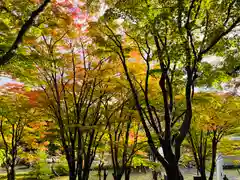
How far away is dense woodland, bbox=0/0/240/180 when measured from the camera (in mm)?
6844

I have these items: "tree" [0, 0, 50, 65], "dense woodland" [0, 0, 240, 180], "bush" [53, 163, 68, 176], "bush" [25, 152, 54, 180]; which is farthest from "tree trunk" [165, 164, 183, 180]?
"bush" [53, 163, 68, 176]

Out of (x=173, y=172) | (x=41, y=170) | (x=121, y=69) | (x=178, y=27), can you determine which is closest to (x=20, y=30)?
(x=178, y=27)

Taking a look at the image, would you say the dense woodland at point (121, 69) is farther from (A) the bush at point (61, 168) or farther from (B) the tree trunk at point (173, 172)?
(A) the bush at point (61, 168)

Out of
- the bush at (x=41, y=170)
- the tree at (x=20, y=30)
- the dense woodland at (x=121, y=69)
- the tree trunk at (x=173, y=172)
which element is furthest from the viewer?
the bush at (x=41, y=170)

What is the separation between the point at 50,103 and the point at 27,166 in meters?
27.4

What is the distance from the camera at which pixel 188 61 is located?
22.4 ft

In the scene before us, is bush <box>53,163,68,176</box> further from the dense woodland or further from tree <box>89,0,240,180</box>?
tree <box>89,0,240,180</box>

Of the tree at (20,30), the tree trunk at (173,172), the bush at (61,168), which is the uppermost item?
the tree at (20,30)

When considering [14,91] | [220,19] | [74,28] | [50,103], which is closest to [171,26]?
[220,19]

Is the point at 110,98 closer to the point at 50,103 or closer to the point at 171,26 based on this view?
the point at 50,103

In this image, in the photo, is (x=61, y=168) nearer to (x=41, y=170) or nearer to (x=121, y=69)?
(x=41, y=170)

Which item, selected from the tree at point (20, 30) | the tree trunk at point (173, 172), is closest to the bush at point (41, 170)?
the tree trunk at point (173, 172)

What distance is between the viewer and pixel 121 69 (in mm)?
10844

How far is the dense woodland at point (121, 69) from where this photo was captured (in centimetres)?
684
